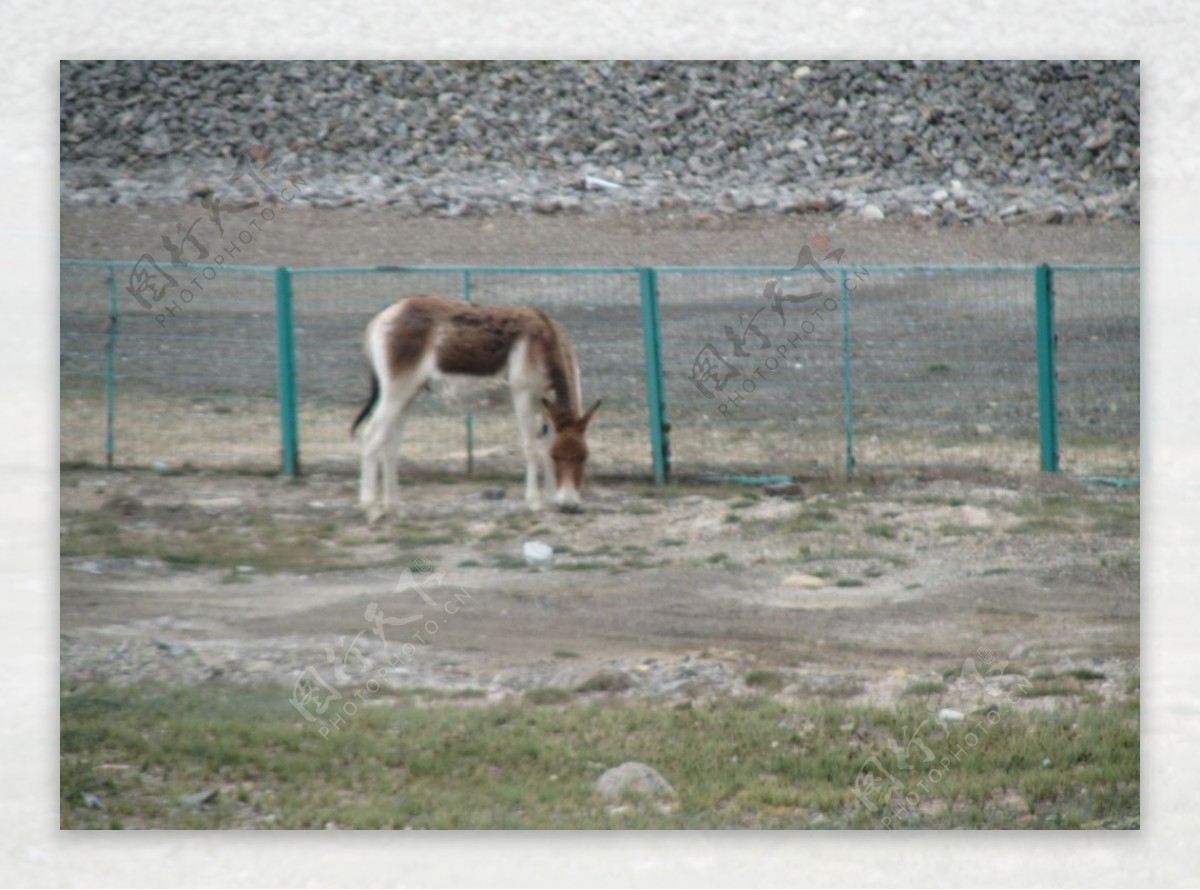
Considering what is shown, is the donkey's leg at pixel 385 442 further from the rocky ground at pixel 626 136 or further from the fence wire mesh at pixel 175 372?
the rocky ground at pixel 626 136

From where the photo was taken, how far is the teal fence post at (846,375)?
14.7ft

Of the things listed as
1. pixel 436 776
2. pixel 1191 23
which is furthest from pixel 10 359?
pixel 1191 23

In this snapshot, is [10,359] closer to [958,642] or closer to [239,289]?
[239,289]

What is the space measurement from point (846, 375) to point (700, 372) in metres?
0.41

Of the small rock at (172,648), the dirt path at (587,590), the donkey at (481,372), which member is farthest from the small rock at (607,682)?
the small rock at (172,648)

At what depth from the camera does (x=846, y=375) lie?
179 inches

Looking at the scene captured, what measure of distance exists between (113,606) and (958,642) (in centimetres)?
228

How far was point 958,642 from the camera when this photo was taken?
4.44 meters

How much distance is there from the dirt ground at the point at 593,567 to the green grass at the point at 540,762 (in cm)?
9

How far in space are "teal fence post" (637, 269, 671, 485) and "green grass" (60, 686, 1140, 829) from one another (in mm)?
677

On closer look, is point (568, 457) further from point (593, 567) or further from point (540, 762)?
point (540, 762)

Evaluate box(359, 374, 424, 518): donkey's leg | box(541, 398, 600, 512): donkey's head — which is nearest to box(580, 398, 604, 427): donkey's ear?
box(541, 398, 600, 512): donkey's head

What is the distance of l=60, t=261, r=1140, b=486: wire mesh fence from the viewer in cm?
443

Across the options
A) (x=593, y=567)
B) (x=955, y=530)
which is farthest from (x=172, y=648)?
(x=955, y=530)
